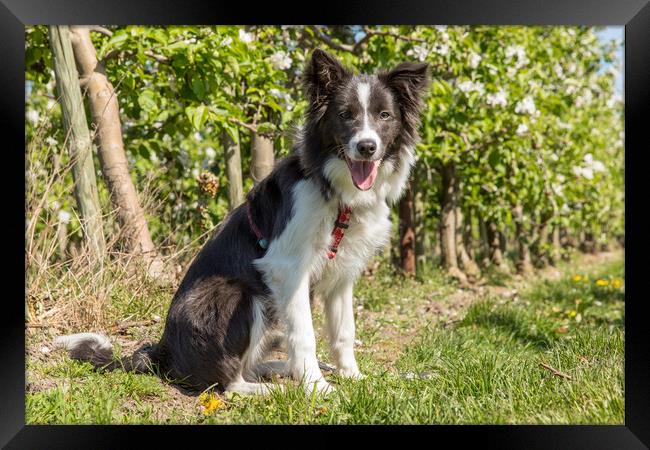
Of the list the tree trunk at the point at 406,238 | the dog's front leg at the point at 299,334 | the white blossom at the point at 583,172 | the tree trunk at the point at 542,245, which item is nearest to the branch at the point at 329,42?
the tree trunk at the point at 406,238

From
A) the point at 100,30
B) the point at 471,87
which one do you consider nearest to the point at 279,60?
the point at 100,30

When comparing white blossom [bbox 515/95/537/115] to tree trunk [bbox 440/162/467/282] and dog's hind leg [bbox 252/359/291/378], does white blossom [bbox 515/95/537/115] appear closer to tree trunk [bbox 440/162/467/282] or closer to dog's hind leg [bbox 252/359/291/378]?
tree trunk [bbox 440/162/467/282]

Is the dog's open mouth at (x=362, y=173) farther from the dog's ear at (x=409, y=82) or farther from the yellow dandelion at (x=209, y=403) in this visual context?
the yellow dandelion at (x=209, y=403)

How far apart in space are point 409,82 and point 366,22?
0.96 meters

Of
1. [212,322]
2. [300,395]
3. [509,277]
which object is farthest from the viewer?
[509,277]

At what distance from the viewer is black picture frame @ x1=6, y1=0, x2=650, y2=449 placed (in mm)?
2895

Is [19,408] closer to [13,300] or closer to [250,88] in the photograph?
[13,300]

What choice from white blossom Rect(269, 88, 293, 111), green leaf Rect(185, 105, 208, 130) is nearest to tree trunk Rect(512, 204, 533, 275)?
white blossom Rect(269, 88, 293, 111)

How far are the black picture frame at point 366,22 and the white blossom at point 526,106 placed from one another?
468 cm

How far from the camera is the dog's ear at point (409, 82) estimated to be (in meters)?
3.83

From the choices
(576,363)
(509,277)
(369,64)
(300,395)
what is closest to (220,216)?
(369,64)

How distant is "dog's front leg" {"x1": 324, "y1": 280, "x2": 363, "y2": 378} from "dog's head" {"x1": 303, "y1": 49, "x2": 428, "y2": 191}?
85 centimetres

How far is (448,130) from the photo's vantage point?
784 centimetres

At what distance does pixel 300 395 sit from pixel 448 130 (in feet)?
16.9
